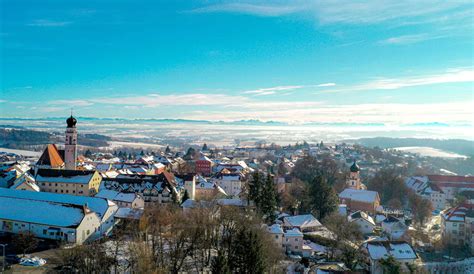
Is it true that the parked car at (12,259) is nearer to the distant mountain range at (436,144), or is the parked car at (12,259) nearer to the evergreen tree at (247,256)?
the evergreen tree at (247,256)

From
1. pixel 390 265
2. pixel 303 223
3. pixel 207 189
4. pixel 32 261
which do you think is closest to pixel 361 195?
pixel 303 223

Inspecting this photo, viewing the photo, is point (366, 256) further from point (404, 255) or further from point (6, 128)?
point (6, 128)

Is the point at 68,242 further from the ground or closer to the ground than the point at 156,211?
closer to the ground

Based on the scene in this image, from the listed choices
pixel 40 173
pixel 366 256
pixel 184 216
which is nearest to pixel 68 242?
pixel 184 216

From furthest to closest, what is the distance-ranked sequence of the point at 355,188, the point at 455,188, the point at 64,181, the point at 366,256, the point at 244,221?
the point at 455,188, the point at 355,188, the point at 64,181, the point at 366,256, the point at 244,221

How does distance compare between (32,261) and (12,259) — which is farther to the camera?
(12,259)

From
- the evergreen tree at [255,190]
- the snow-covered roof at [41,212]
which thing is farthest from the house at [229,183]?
the snow-covered roof at [41,212]

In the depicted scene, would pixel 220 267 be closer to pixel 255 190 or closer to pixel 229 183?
pixel 255 190
